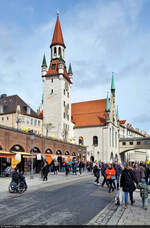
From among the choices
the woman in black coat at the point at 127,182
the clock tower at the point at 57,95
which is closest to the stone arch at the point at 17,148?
the woman in black coat at the point at 127,182

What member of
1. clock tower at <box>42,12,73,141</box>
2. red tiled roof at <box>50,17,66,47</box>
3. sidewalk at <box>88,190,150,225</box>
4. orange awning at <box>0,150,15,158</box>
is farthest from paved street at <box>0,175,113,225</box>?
red tiled roof at <box>50,17,66,47</box>

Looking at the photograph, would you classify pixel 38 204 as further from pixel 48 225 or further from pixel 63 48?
pixel 63 48

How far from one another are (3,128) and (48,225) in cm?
2249

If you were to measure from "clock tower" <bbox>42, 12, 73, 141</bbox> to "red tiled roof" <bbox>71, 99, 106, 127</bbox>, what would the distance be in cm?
794

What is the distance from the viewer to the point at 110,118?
235ft

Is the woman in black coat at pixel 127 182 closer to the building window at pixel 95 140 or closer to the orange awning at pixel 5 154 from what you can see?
the orange awning at pixel 5 154

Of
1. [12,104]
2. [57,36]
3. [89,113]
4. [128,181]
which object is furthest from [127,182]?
[89,113]

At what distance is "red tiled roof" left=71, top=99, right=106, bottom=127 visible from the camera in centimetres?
7306

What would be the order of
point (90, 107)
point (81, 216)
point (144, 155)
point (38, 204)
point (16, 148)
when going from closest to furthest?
point (81, 216) → point (38, 204) → point (16, 148) → point (90, 107) → point (144, 155)

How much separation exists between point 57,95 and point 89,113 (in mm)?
16147

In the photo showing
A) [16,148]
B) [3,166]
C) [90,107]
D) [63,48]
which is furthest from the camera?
[90,107]

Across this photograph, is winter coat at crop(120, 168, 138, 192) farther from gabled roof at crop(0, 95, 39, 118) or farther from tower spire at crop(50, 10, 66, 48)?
tower spire at crop(50, 10, 66, 48)

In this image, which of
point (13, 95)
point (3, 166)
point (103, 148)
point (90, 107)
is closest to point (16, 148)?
point (3, 166)

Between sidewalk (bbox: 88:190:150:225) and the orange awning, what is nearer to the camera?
sidewalk (bbox: 88:190:150:225)
